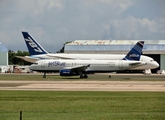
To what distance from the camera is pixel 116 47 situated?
A: 11969 centimetres

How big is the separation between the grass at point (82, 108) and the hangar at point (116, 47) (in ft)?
279

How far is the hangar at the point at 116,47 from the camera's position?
382 feet

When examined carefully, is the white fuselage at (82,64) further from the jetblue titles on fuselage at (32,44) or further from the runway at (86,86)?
the runway at (86,86)

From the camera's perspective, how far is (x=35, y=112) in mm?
24078

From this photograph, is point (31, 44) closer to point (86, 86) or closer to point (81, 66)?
point (81, 66)

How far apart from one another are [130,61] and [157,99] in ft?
160

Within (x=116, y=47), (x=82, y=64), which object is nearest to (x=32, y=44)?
(x=82, y=64)

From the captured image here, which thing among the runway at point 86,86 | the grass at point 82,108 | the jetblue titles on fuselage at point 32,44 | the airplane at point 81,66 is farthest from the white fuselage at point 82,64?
the grass at point 82,108

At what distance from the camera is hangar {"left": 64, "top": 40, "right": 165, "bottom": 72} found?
382 feet

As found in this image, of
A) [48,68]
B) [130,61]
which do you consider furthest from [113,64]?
[48,68]

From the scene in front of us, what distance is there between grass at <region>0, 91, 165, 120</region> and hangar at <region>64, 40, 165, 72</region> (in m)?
84.9

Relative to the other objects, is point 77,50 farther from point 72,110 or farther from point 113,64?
point 72,110

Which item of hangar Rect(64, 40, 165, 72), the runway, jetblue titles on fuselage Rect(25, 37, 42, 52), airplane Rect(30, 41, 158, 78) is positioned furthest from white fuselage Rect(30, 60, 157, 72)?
hangar Rect(64, 40, 165, 72)

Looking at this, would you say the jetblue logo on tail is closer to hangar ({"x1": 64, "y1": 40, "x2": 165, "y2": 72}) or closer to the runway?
hangar ({"x1": 64, "y1": 40, "x2": 165, "y2": 72})
